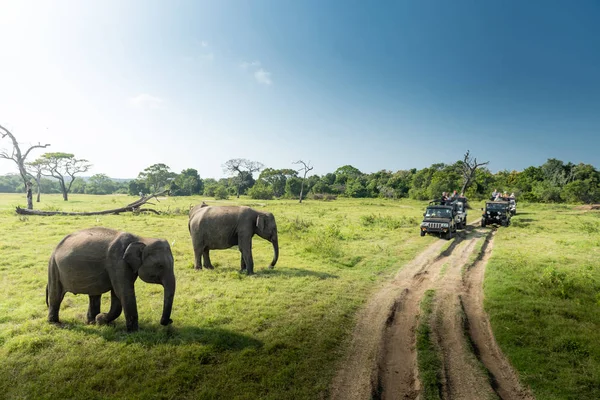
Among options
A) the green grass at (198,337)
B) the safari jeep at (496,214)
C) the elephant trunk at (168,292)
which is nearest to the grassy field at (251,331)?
the green grass at (198,337)

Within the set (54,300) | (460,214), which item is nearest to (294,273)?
(54,300)

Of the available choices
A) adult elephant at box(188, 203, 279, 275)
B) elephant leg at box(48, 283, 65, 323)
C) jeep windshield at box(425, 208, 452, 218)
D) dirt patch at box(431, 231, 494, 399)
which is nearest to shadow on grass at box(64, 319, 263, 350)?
elephant leg at box(48, 283, 65, 323)

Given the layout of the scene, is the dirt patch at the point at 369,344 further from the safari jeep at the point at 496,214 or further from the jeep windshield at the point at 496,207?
the jeep windshield at the point at 496,207

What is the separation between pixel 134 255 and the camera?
670cm

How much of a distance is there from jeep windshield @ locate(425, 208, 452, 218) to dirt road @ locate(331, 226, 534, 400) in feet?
31.4

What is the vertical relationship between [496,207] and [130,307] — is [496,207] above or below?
above

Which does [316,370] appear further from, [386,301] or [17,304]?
[17,304]

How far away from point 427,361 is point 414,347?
66cm

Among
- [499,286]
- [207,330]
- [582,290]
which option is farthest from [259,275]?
[582,290]

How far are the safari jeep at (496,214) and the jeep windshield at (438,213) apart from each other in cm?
630

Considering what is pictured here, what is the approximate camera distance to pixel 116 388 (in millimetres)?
5379

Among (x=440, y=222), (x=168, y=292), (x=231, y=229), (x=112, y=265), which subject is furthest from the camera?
(x=440, y=222)

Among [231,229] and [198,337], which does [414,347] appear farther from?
[231,229]

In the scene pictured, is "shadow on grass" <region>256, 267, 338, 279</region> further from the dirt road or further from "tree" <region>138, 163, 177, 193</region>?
"tree" <region>138, 163, 177, 193</region>
